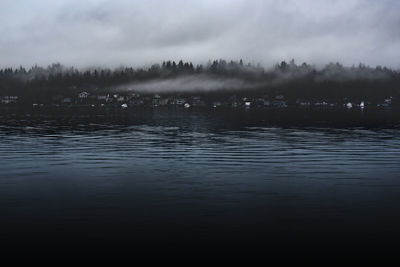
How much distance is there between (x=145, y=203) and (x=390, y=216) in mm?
19869

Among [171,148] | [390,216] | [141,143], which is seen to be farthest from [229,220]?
[141,143]

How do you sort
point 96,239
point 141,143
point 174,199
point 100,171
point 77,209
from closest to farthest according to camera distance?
point 96,239 → point 77,209 → point 174,199 → point 100,171 → point 141,143

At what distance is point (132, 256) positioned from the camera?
25047 mm

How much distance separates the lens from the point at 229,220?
31656 mm

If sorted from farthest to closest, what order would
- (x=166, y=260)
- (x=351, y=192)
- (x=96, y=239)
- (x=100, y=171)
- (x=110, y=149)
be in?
(x=110, y=149) → (x=100, y=171) → (x=351, y=192) → (x=96, y=239) → (x=166, y=260)

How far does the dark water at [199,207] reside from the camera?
86.4ft

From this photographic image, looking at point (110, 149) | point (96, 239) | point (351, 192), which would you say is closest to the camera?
point (96, 239)

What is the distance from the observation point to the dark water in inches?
1037

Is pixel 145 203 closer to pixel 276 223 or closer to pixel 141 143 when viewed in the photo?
pixel 276 223

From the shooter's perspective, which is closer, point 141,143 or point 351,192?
point 351,192

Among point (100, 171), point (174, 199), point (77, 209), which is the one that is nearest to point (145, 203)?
point (174, 199)

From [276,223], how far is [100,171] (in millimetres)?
28362

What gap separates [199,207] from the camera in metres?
35.1

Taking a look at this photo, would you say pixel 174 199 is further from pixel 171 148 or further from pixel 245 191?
pixel 171 148
